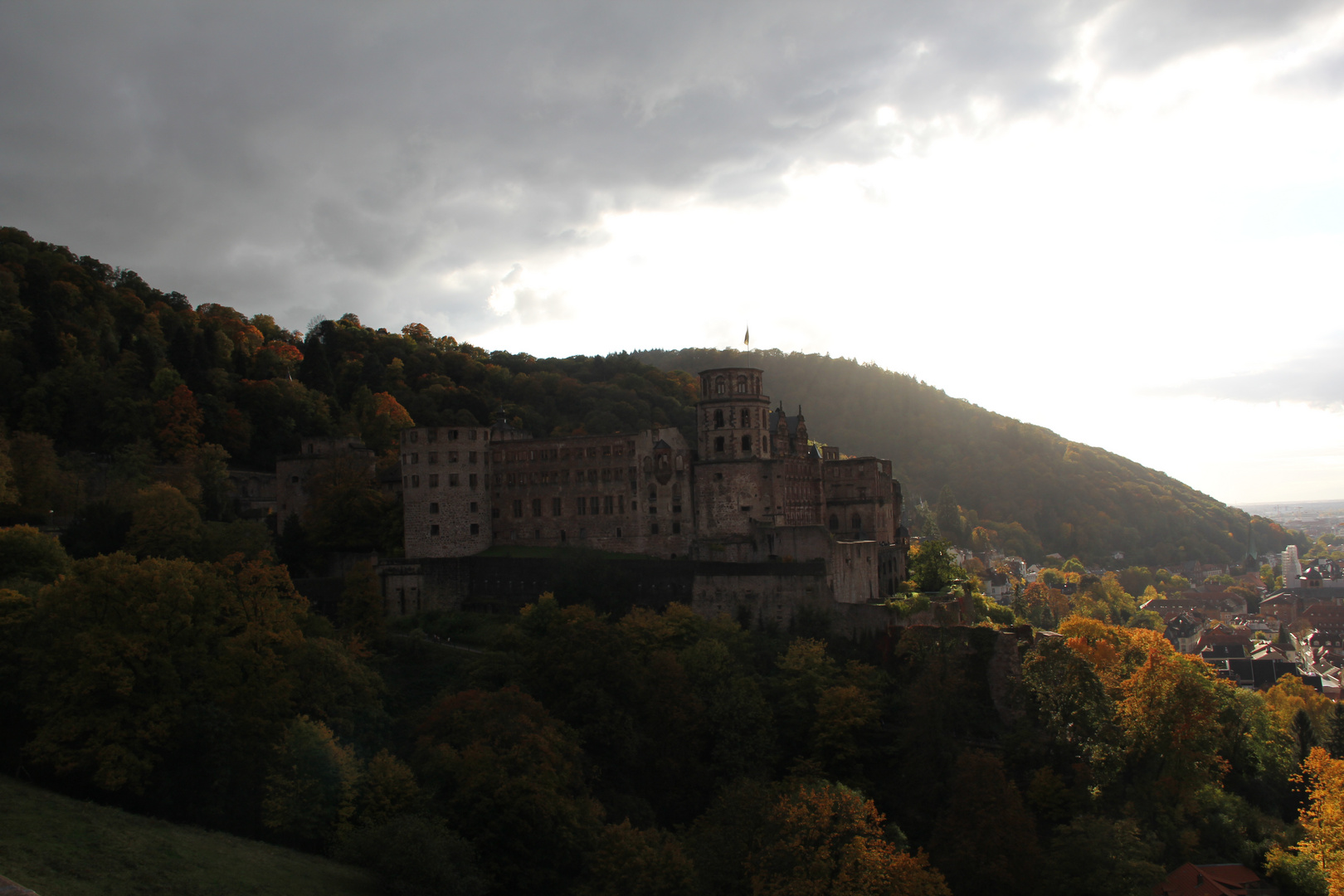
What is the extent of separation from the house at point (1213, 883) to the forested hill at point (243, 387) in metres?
53.2

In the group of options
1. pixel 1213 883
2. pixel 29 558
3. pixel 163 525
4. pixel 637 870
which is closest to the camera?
pixel 637 870

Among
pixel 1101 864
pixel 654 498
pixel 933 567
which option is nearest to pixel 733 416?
pixel 654 498

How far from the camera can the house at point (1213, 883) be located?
34500 mm

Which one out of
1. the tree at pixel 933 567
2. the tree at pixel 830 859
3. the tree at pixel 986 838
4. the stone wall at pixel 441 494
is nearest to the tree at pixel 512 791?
the tree at pixel 830 859

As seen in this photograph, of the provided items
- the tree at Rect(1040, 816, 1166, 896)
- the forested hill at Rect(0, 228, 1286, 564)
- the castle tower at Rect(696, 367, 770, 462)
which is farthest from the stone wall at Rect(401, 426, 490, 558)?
the tree at Rect(1040, 816, 1166, 896)

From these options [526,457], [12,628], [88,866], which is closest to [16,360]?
[526,457]

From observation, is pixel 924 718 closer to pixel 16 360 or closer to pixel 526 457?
pixel 526 457

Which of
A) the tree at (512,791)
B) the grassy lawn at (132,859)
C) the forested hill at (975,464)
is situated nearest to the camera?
the grassy lawn at (132,859)

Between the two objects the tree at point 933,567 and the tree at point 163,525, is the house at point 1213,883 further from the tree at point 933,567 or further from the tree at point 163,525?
the tree at point 163,525

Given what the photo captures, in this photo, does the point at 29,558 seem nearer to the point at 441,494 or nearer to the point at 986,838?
the point at 441,494

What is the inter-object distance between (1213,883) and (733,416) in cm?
3204

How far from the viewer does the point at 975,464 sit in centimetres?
15888

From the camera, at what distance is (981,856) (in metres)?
33.0

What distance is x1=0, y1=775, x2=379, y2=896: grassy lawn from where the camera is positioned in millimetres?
23484
